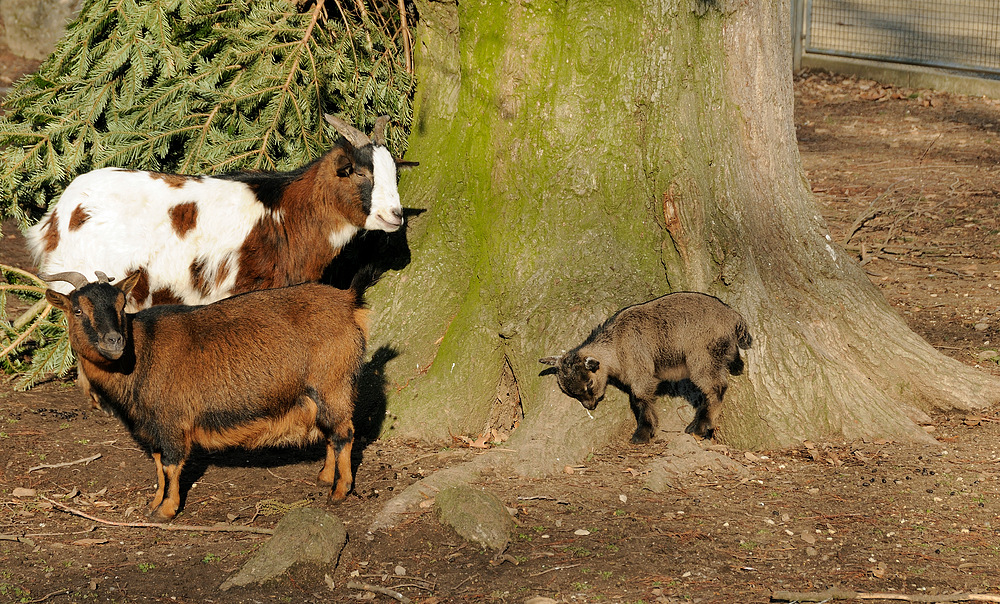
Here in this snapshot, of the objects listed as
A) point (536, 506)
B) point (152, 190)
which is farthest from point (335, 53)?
point (536, 506)

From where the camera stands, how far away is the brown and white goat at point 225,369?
5.14m

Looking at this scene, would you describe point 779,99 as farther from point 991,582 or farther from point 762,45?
point 991,582

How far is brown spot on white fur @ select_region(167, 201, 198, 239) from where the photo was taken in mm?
6211

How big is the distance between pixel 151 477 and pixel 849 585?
160 inches

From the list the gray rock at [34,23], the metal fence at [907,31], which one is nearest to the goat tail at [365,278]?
the metal fence at [907,31]

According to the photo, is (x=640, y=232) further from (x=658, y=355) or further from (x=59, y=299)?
(x=59, y=299)

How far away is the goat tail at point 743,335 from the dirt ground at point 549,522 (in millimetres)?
686

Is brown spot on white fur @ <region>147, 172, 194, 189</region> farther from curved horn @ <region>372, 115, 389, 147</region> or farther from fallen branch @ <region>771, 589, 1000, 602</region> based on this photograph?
fallen branch @ <region>771, 589, 1000, 602</region>

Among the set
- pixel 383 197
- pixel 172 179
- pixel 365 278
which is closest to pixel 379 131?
pixel 383 197

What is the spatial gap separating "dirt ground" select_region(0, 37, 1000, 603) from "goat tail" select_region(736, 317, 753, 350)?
69 centimetres

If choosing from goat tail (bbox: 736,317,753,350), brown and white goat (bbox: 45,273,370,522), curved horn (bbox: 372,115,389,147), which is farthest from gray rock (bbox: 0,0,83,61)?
goat tail (bbox: 736,317,753,350)

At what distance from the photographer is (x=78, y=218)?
6.08m

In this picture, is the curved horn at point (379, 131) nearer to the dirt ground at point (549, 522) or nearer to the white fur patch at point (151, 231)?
the white fur patch at point (151, 231)

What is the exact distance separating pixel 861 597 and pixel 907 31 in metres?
14.3
